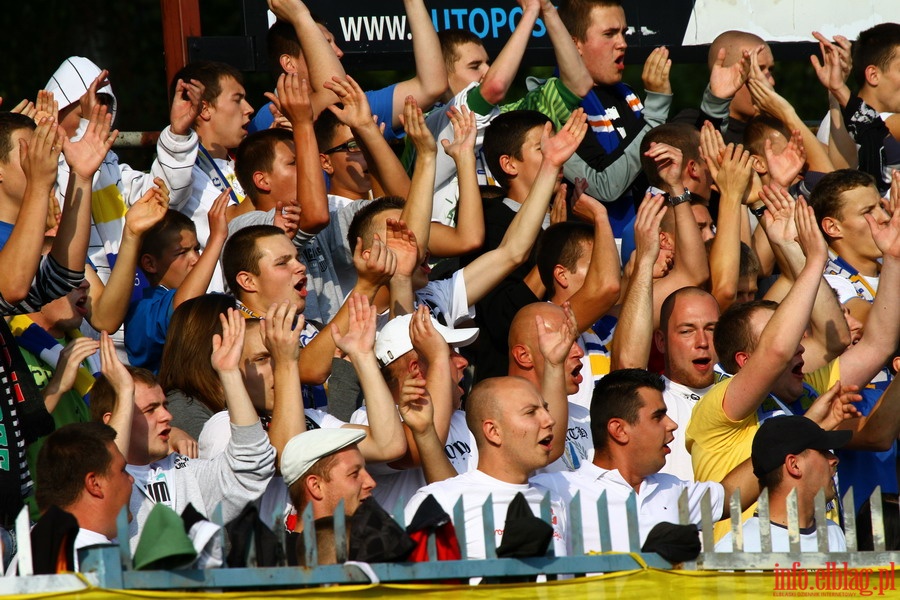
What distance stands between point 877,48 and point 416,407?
4.64 meters

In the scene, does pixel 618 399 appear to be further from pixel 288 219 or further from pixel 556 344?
pixel 288 219

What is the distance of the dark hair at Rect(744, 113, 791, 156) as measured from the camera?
860 cm

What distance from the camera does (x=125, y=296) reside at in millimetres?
6574

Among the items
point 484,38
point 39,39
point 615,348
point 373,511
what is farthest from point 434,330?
point 39,39

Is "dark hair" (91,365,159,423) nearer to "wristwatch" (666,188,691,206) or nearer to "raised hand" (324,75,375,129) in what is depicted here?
"raised hand" (324,75,375,129)

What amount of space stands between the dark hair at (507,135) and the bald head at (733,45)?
1.49m

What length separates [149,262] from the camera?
7.21m

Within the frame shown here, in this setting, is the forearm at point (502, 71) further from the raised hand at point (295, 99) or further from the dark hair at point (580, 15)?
the raised hand at point (295, 99)

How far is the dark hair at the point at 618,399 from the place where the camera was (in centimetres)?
615

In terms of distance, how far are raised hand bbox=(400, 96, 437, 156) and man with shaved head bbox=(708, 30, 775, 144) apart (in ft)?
7.97

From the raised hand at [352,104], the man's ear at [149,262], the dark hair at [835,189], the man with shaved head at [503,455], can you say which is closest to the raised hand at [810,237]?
the dark hair at [835,189]

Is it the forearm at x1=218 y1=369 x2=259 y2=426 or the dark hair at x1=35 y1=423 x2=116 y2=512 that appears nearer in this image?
the dark hair at x1=35 y1=423 x2=116 y2=512

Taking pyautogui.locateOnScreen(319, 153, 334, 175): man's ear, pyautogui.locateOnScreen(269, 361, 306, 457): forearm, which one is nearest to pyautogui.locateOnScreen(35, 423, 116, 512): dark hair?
pyautogui.locateOnScreen(269, 361, 306, 457): forearm

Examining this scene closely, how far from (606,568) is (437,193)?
4.38 metres
